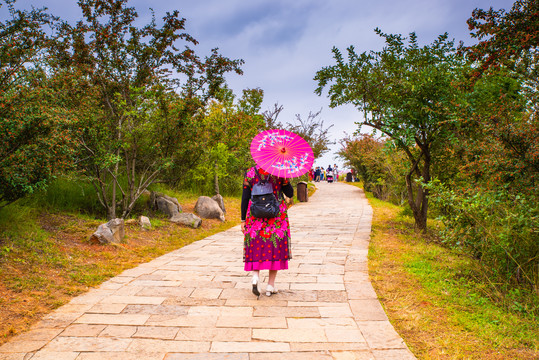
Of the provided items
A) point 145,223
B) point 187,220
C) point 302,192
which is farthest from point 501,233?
point 302,192

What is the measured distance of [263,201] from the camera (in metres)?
3.94

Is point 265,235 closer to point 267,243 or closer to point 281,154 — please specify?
point 267,243

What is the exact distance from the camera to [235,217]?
11391 millimetres

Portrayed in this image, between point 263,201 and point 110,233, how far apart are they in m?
3.41

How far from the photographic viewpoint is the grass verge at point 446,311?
2938mm

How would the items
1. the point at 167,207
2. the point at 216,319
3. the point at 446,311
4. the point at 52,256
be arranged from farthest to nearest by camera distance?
the point at 167,207, the point at 52,256, the point at 446,311, the point at 216,319

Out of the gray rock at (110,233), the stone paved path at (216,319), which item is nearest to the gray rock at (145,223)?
the gray rock at (110,233)

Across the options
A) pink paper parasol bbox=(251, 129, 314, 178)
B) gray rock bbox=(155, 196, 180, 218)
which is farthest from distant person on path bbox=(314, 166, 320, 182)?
pink paper parasol bbox=(251, 129, 314, 178)

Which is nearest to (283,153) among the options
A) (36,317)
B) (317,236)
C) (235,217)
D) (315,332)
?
(315,332)

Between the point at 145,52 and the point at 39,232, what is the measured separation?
151 inches

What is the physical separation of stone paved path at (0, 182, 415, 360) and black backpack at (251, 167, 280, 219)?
0.90 m

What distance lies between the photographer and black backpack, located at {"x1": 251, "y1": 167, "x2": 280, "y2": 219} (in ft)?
12.8

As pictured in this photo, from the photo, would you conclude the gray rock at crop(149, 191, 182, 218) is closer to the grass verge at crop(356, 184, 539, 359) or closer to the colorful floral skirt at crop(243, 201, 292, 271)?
the grass verge at crop(356, 184, 539, 359)

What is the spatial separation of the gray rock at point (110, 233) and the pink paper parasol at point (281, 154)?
349 centimetres
